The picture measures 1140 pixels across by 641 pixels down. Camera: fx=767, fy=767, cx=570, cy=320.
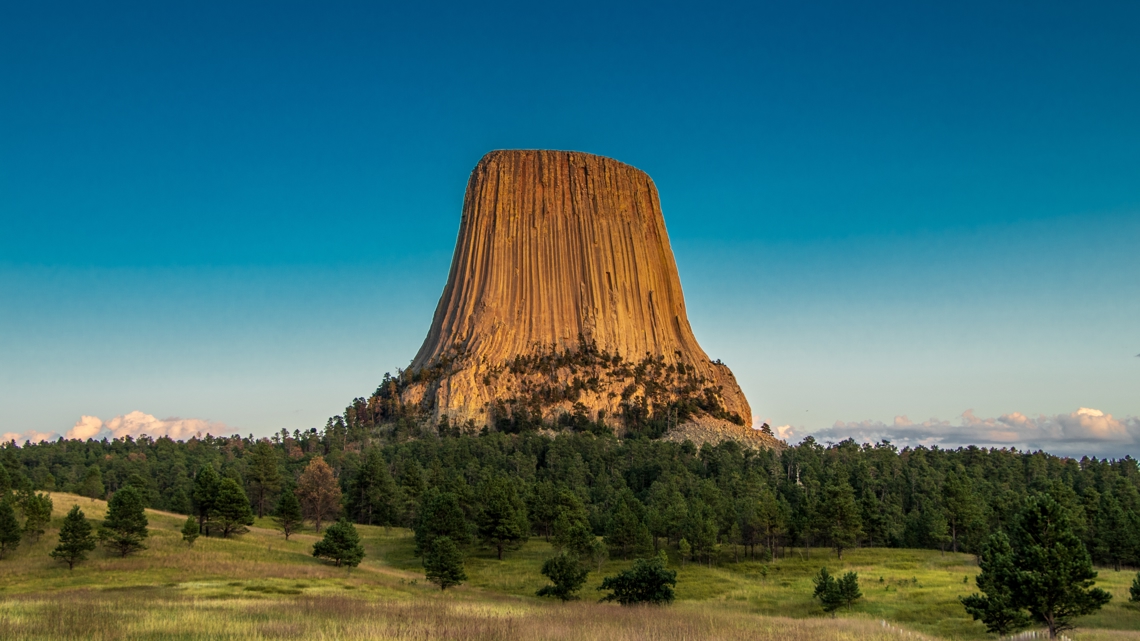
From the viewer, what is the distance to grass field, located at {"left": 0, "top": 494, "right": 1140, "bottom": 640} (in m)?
17.2

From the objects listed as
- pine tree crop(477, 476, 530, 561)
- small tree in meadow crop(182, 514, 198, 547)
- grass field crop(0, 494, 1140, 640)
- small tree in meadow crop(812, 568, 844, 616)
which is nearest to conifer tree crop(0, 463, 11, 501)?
grass field crop(0, 494, 1140, 640)

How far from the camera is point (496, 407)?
411ft

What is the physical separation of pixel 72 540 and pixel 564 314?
102854 mm

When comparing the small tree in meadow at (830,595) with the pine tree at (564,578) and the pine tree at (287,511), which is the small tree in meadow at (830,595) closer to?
the pine tree at (564,578)

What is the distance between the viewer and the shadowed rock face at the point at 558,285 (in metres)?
132

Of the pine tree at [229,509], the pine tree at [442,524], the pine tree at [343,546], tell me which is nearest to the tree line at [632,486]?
the pine tree at [229,509]

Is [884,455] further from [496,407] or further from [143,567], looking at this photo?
[143,567]

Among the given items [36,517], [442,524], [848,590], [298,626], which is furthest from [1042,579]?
[36,517]

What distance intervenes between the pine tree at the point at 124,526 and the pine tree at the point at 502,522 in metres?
23.9

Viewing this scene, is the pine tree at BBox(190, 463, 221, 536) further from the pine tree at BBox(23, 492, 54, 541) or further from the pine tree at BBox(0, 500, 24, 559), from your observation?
the pine tree at BBox(0, 500, 24, 559)

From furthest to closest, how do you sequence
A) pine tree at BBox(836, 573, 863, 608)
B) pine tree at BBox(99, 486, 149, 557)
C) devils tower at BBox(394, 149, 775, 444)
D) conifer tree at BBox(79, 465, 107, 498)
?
devils tower at BBox(394, 149, 775, 444) < conifer tree at BBox(79, 465, 107, 498) < pine tree at BBox(99, 486, 149, 557) < pine tree at BBox(836, 573, 863, 608)

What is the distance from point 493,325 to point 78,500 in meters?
78.9

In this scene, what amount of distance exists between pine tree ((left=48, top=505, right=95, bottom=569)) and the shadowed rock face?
81.8 m

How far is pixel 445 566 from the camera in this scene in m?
45.5
